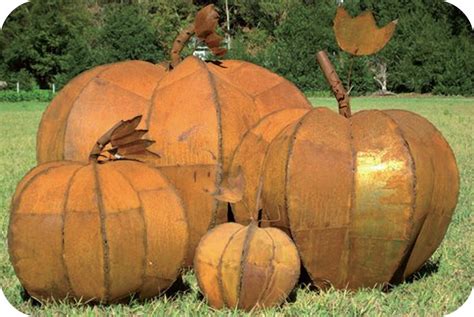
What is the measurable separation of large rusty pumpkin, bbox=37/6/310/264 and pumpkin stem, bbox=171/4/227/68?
137 millimetres

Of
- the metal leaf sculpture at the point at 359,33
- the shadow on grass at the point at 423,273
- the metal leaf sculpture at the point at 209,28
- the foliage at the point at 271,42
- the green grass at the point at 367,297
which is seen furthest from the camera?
the foliage at the point at 271,42

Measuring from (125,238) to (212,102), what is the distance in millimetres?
1265

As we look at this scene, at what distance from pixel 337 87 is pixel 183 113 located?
1.07m

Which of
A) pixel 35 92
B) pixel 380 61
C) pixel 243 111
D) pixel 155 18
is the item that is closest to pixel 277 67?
pixel 380 61

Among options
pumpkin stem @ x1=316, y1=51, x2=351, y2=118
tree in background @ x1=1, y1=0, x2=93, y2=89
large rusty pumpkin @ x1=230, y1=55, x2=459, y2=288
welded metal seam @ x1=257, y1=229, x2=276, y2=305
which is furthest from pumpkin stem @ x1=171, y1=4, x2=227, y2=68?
tree in background @ x1=1, y1=0, x2=93, y2=89

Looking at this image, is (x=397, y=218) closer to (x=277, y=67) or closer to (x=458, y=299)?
(x=458, y=299)

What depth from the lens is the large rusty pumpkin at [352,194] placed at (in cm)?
483

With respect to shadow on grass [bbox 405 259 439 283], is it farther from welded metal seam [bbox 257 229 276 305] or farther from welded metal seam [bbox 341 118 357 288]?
welded metal seam [bbox 257 229 276 305]

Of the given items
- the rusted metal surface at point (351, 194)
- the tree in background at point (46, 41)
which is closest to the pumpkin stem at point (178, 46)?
the rusted metal surface at point (351, 194)

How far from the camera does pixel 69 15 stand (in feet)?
121

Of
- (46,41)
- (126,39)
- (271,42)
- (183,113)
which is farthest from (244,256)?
(271,42)

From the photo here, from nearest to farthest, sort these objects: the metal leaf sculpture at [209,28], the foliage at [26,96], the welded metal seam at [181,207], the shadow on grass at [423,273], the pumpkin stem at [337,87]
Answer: the welded metal seam at [181,207]
the shadow on grass at [423,273]
the pumpkin stem at [337,87]
the metal leaf sculpture at [209,28]
the foliage at [26,96]

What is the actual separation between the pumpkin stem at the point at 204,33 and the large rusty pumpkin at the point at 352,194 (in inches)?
47.3

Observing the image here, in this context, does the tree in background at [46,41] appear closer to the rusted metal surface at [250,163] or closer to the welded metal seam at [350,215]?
the rusted metal surface at [250,163]
